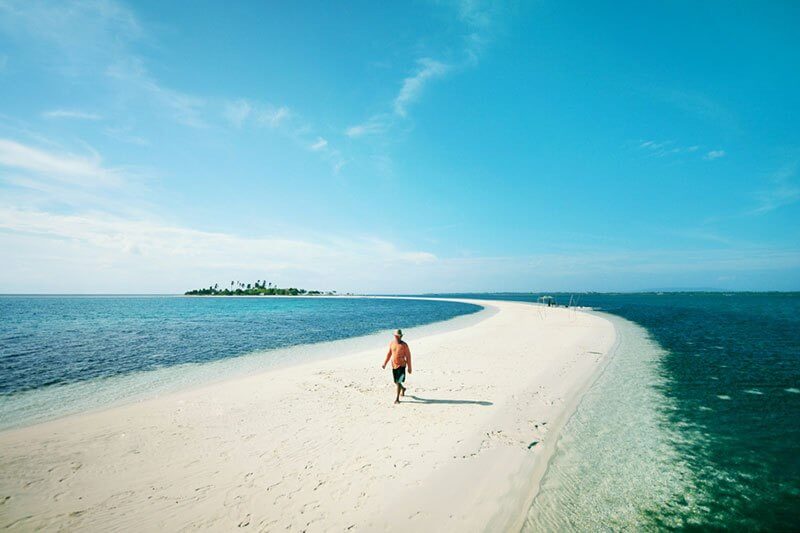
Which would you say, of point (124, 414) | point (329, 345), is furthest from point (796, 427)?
point (329, 345)

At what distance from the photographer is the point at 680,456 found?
332 inches

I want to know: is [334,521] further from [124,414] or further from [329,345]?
[329,345]

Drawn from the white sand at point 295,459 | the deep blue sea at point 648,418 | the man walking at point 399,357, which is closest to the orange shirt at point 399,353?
the man walking at point 399,357

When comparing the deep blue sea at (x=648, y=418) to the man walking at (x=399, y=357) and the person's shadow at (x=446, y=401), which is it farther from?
the man walking at (x=399, y=357)

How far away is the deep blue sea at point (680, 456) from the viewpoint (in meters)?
6.16

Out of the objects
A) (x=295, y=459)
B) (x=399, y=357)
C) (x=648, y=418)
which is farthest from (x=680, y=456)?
(x=295, y=459)

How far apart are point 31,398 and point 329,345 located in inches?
656

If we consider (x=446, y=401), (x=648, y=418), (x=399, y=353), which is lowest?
(x=648, y=418)

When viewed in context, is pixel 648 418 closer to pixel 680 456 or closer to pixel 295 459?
pixel 680 456

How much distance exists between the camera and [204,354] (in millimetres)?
23719

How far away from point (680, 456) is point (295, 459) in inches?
381

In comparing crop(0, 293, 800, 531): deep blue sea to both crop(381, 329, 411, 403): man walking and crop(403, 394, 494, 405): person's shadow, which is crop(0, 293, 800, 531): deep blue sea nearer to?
crop(403, 394, 494, 405): person's shadow

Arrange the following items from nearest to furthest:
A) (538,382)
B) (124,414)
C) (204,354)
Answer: (124,414) < (538,382) < (204,354)

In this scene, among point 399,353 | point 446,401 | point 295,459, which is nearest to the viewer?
point 295,459
